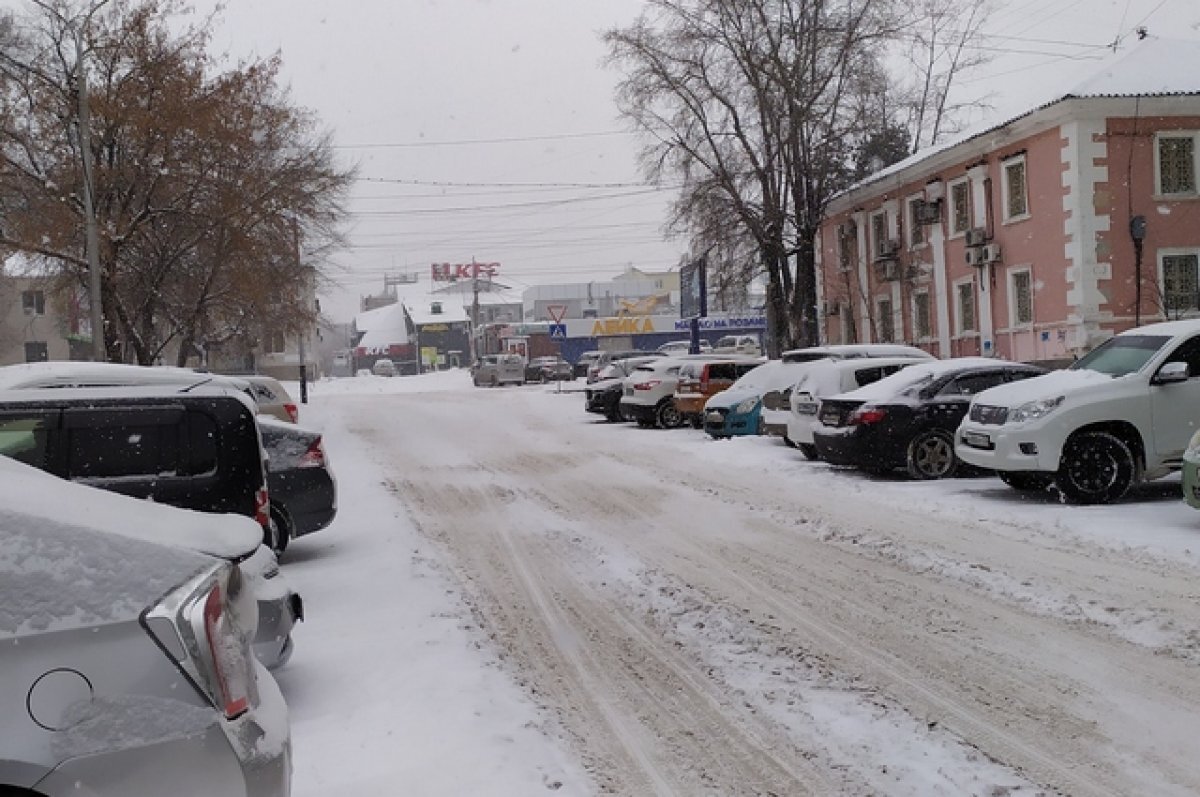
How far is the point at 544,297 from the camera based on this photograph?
116 metres

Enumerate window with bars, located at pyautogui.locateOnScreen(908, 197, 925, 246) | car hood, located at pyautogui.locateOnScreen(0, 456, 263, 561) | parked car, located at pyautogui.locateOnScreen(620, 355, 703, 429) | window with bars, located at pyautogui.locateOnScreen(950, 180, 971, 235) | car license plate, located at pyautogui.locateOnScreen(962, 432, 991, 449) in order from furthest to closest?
1. window with bars, located at pyautogui.locateOnScreen(908, 197, 925, 246)
2. window with bars, located at pyautogui.locateOnScreen(950, 180, 971, 235)
3. parked car, located at pyautogui.locateOnScreen(620, 355, 703, 429)
4. car license plate, located at pyautogui.locateOnScreen(962, 432, 991, 449)
5. car hood, located at pyautogui.locateOnScreen(0, 456, 263, 561)

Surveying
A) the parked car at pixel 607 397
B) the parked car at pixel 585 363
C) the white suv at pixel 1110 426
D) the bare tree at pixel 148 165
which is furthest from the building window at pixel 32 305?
the white suv at pixel 1110 426

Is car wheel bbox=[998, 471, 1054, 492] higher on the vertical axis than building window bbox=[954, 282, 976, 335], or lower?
lower

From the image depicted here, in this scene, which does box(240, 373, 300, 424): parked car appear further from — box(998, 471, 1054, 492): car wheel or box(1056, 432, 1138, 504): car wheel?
box(1056, 432, 1138, 504): car wheel

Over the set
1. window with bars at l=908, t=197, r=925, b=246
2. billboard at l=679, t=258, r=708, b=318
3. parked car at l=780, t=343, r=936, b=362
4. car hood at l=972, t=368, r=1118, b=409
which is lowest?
car hood at l=972, t=368, r=1118, b=409

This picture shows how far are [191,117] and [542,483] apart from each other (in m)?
15.3

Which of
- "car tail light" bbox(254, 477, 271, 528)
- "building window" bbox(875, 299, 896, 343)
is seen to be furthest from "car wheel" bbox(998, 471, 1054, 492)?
"building window" bbox(875, 299, 896, 343)

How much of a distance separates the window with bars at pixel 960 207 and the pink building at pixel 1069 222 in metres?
0.04

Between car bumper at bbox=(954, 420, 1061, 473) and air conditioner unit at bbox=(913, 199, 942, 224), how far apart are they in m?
23.0

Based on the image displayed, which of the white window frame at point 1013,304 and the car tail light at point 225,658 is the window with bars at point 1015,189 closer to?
the white window frame at point 1013,304

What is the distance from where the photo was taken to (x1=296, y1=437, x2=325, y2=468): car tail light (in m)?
9.59

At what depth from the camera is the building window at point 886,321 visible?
1467 inches

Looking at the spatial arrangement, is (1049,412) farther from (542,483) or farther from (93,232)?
(93,232)

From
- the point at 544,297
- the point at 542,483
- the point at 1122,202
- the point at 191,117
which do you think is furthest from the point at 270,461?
the point at 544,297
